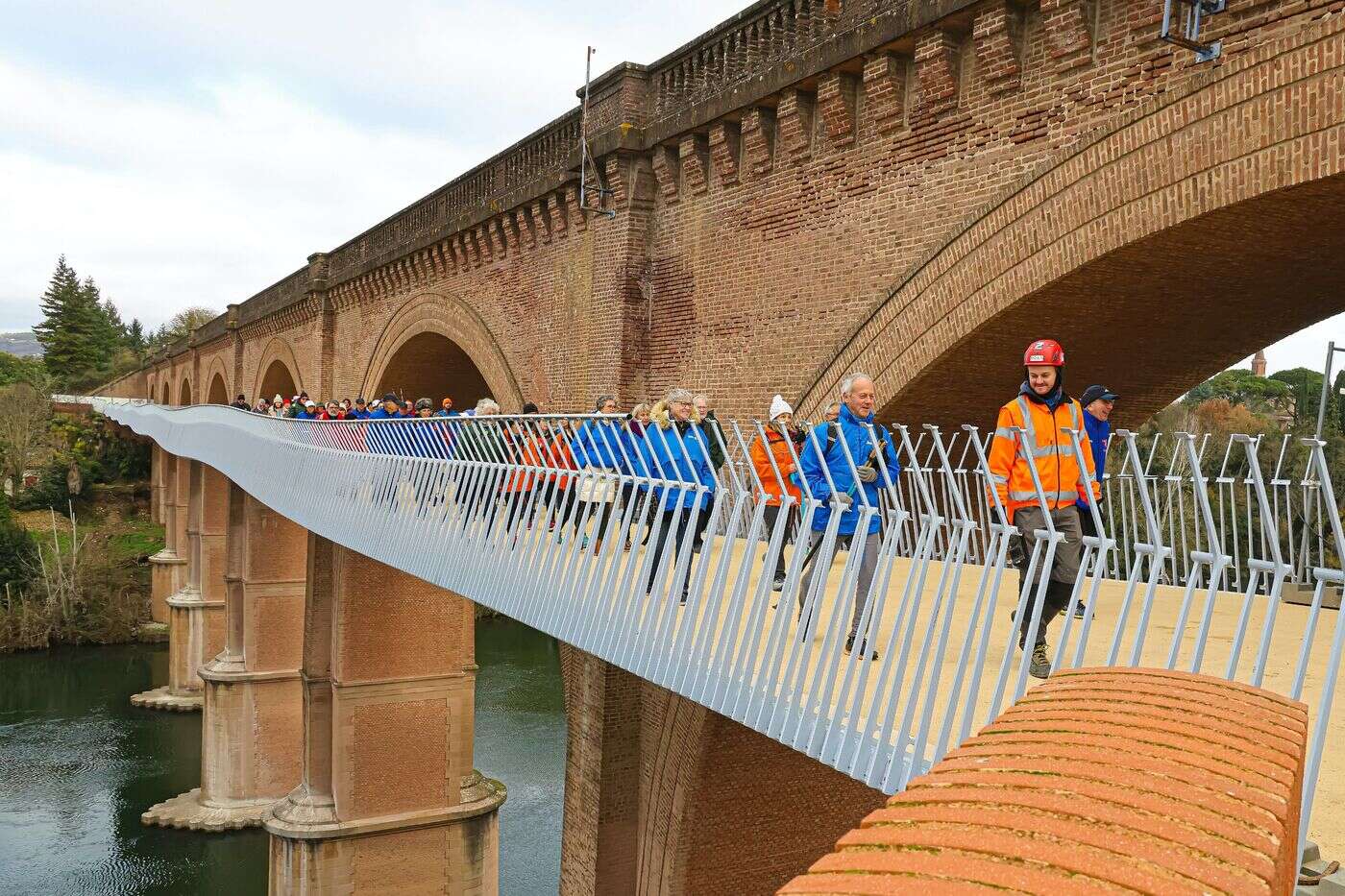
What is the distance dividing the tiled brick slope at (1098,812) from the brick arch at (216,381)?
37.6 m

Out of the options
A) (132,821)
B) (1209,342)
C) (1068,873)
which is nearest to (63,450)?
(132,821)

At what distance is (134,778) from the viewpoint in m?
22.0

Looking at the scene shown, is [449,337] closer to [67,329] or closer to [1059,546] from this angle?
[1059,546]

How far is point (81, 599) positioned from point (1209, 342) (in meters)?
35.4

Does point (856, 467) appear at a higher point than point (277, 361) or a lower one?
lower

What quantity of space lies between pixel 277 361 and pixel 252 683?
11.8m

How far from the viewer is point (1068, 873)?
4.09 ft

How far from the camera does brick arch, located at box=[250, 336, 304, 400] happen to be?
85.5 ft

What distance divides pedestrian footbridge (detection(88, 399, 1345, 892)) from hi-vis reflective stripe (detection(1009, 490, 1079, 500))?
22cm

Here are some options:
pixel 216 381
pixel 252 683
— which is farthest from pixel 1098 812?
pixel 216 381

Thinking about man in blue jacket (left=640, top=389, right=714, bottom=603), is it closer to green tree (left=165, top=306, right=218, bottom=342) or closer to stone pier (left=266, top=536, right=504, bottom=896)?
stone pier (left=266, top=536, right=504, bottom=896)

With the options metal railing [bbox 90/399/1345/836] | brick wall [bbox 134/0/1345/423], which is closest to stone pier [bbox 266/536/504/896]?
brick wall [bbox 134/0/1345/423]

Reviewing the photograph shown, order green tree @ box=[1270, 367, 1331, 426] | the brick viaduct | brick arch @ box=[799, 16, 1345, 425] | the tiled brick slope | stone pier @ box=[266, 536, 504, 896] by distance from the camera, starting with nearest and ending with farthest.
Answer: the tiled brick slope < brick arch @ box=[799, 16, 1345, 425] < the brick viaduct < stone pier @ box=[266, 536, 504, 896] < green tree @ box=[1270, 367, 1331, 426]

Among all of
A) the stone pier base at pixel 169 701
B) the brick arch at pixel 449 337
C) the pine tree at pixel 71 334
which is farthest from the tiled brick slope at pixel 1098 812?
the pine tree at pixel 71 334
